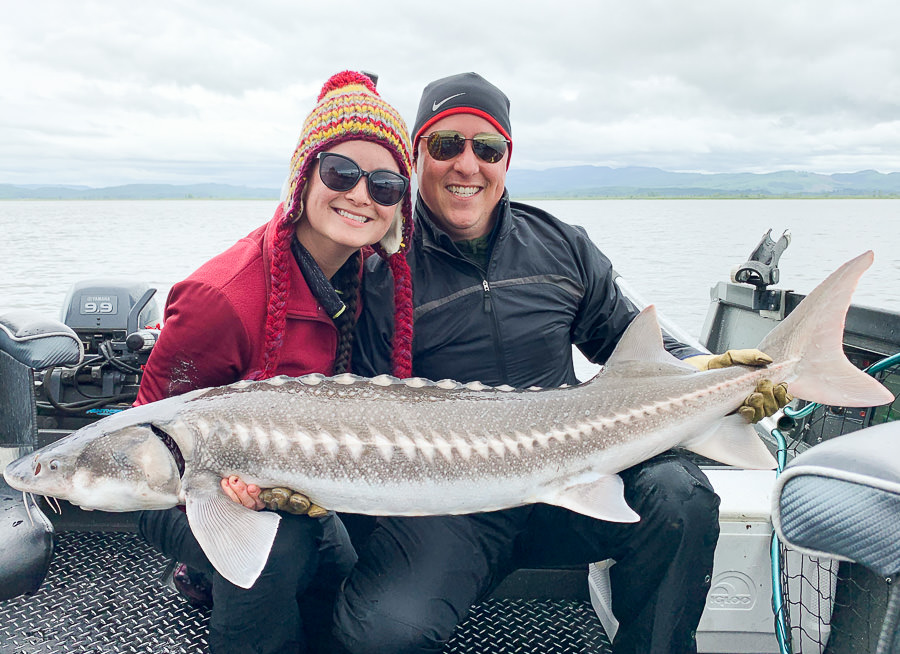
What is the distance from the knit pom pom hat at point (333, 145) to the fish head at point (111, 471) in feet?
1.11

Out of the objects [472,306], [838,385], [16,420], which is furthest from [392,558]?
[838,385]

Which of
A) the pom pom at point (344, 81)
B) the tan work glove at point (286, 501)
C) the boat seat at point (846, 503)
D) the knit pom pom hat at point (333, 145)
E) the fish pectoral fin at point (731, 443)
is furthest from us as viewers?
the pom pom at point (344, 81)

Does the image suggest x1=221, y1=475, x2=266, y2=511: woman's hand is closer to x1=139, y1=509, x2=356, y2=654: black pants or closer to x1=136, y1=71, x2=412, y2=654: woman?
Result: x1=136, y1=71, x2=412, y2=654: woman

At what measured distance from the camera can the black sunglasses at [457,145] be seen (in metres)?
2.27

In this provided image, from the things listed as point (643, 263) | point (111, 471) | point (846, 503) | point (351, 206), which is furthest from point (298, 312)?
point (643, 263)

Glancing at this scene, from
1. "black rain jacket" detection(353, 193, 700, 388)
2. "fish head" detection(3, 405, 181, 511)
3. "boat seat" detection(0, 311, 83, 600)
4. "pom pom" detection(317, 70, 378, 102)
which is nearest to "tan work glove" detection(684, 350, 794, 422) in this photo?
"black rain jacket" detection(353, 193, 700, 388)

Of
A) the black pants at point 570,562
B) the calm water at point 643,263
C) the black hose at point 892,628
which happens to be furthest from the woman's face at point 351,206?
the calm water at point 643,263

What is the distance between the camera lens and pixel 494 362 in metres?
2.19

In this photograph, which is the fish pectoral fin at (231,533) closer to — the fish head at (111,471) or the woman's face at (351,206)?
the fish head at (111,471)

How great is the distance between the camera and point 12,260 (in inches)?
653

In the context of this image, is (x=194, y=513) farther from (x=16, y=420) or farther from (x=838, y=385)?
(x=838, y=385)

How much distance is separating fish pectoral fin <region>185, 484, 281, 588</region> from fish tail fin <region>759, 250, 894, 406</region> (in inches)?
55.9

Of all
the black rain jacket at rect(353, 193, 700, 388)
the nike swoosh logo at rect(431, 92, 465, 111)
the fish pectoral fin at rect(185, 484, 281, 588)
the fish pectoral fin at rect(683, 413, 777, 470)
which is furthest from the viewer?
the nike swoosh logo at rect(431, 92, 465, 111)

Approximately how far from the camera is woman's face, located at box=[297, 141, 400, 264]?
6.45 feet
